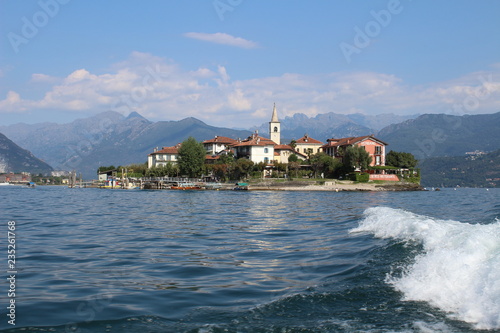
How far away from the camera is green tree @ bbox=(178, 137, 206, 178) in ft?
323

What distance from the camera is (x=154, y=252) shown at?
46.1 ft

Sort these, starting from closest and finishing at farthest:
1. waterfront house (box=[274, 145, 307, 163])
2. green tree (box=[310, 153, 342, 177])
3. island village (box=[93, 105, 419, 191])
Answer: island village (box=[93, 105, 419, 191])
green tree (box=[310, 153, 342, 177])
waterfront house (box=[274, 145, 307, 163])

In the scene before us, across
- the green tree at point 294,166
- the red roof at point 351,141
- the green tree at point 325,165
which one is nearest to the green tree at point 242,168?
the green tree at point 294,166

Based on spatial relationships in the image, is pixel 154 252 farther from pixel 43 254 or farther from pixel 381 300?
pixel 381 300

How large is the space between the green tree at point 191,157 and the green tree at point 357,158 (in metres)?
32.3

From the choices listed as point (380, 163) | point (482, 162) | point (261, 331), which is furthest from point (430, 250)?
point (482, 162)

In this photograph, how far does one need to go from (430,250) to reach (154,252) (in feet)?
26.4

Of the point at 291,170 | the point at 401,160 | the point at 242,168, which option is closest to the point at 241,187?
the point at 242,168

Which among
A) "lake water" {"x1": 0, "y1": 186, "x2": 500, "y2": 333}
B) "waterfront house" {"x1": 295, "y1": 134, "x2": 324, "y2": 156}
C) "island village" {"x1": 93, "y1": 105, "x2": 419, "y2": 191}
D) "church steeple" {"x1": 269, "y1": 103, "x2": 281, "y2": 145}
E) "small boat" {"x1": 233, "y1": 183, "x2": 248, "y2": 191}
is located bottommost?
"lake water" {"x1": 0, "y1": 186, "x2": 500, "y2": 333}

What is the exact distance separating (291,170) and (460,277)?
86.4m

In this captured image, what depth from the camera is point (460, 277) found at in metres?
8.14

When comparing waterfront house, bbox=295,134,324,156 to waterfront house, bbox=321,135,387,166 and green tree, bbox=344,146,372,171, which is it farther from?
green tree, bbox=344,146,372,171

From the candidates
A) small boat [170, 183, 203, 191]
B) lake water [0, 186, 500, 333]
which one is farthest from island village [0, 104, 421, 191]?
lake water [0, 186, 500, 333]

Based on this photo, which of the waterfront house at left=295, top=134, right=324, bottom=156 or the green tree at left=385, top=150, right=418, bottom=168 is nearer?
the green tree at left=385, top=150, right=418, bottom=168
